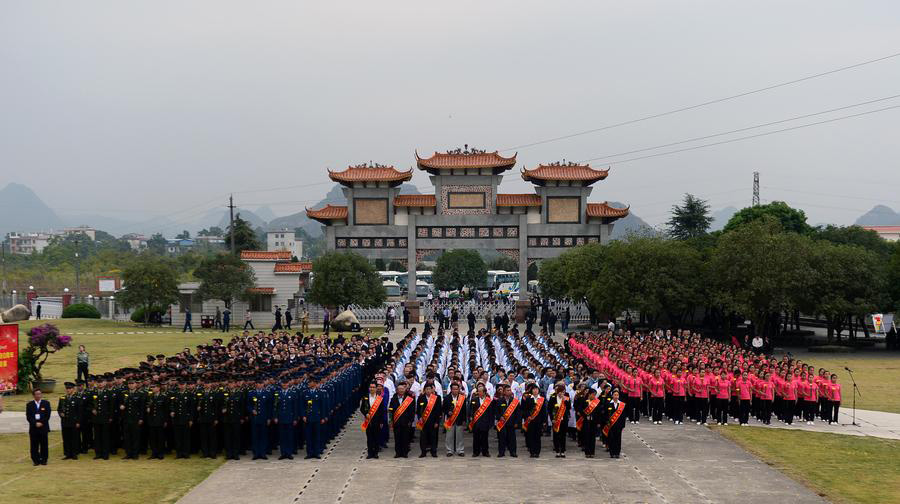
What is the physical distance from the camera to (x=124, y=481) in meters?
13.9

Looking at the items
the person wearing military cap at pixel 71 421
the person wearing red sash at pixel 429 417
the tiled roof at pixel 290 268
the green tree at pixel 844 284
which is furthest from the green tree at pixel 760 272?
the person wearing military cap at pixel 71 421

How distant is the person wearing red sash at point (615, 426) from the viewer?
15740 millimetres

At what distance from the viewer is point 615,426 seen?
621 inches

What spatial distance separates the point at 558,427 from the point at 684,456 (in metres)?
2.24

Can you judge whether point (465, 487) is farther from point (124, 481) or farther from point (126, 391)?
point (126, 391)

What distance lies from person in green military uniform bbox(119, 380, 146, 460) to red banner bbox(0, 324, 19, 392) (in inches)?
327

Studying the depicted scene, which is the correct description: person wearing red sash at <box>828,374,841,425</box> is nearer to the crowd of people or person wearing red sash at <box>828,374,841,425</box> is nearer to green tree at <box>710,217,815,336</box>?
the crowd of people

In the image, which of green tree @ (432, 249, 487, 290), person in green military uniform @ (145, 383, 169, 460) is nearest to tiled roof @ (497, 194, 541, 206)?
person in green military uniform @ (145, 383, 169, 460)

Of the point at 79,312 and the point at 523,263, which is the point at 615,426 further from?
the point at 79,312

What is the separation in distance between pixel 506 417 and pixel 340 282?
29759mm

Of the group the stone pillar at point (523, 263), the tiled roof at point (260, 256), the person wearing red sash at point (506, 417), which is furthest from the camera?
the stone pillar at point (523, 263)

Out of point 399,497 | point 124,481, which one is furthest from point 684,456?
point 124,481

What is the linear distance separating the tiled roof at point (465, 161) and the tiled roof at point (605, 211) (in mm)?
5067

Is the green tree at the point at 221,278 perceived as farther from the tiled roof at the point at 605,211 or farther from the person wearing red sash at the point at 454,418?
the person wearing red sash at the point at 454,418
